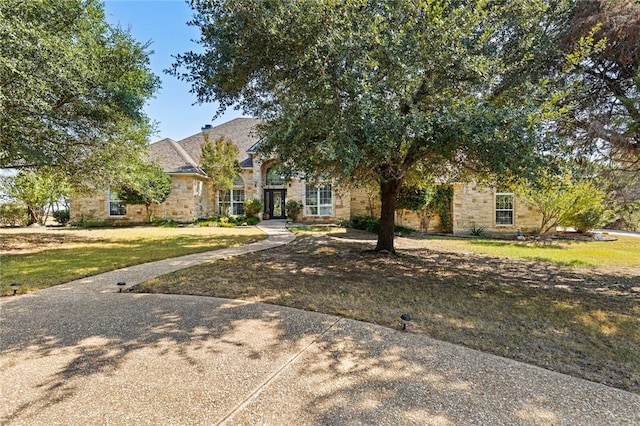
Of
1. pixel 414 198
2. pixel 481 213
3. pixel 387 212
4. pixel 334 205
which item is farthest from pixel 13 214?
pixel 481 213

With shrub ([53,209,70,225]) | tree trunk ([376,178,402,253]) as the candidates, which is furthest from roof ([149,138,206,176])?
tree trunk ([376,178,402,253])

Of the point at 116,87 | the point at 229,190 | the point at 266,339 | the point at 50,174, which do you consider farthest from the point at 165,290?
the point at 229,190

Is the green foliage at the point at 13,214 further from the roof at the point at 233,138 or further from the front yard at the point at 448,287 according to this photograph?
the front yard at the point at 448,287

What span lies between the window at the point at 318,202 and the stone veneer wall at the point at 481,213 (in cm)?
736

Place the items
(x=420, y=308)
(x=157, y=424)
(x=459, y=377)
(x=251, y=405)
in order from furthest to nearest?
(x=420, y=308) → (x=459, y=377) → (x=251, y=405) → (x=157, y=424)

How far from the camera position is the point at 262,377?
9.53 feet

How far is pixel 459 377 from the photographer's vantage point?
2.96 meters

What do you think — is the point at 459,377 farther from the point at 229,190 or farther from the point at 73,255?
the point at 229,190

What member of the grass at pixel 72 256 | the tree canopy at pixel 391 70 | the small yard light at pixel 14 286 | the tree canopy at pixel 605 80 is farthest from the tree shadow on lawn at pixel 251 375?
the tree canopy at pixel 605 80

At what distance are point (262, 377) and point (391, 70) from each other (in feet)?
16.3

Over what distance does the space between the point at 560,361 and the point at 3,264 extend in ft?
36.9

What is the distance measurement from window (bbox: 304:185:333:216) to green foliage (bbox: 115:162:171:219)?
855 cm

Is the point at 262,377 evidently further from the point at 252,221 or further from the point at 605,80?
the point at 252,221

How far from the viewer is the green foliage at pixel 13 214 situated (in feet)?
63.7
